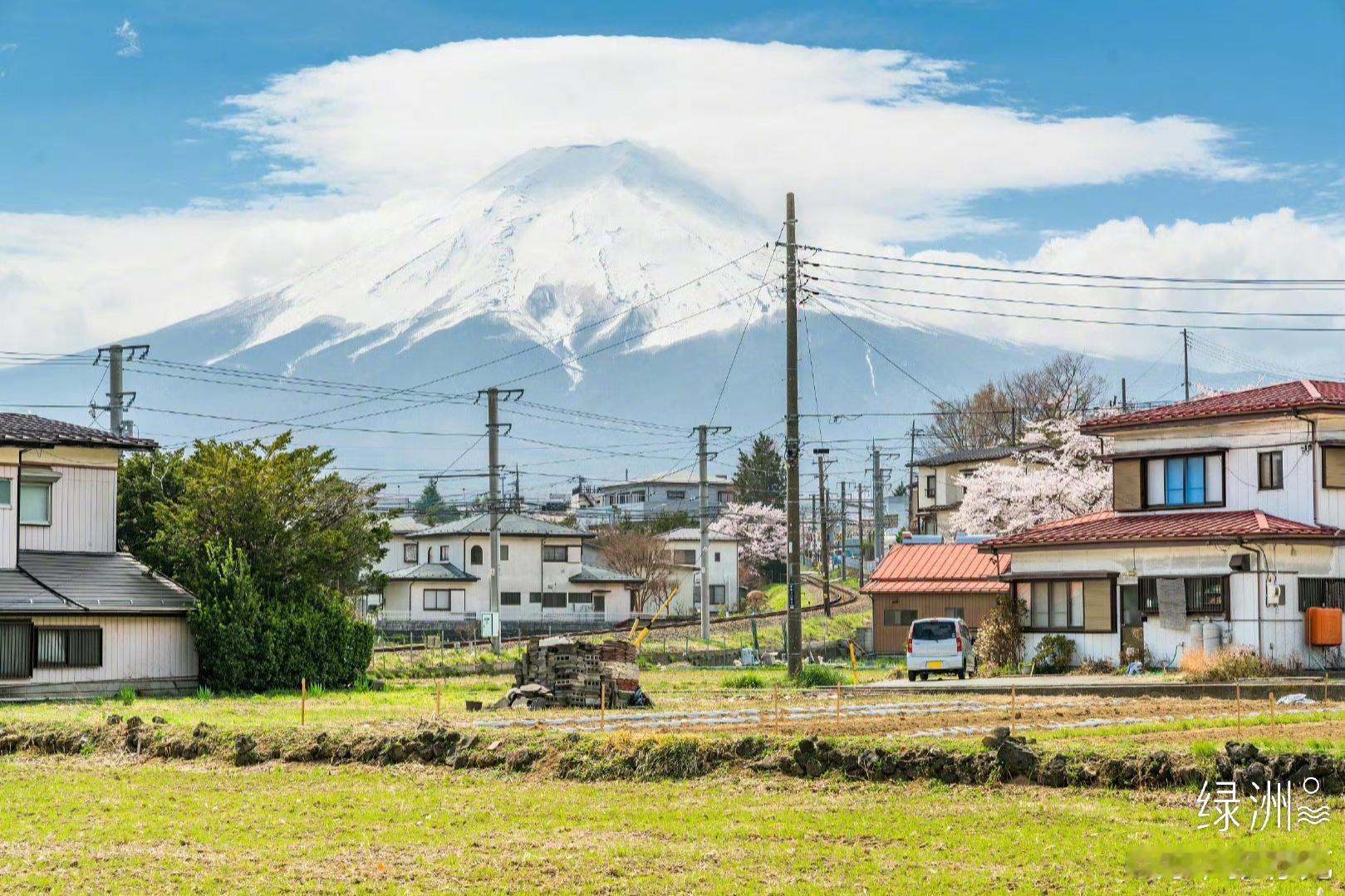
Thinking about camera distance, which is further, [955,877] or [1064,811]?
[1064,811]

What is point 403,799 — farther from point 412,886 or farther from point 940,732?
point 940,732

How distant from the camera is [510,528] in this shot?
85.8m

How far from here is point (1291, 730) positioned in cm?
2150

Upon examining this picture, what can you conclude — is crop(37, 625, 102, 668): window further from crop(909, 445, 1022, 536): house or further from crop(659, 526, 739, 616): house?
crop(659, 526, 739, 616): house

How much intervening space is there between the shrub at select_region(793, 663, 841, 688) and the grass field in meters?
19.2

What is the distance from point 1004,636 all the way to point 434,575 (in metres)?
44.8

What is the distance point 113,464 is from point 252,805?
25.2 meters

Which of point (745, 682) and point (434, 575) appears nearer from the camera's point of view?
point (745, 682)

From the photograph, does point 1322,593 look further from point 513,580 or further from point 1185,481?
point 513,580

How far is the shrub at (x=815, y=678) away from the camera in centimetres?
3841

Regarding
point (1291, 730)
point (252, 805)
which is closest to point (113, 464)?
point (252, 805)

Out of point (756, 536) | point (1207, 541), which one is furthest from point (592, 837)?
point (756, 536)

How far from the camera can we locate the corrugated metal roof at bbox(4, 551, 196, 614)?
3762 cm

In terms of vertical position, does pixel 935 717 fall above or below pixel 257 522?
below
